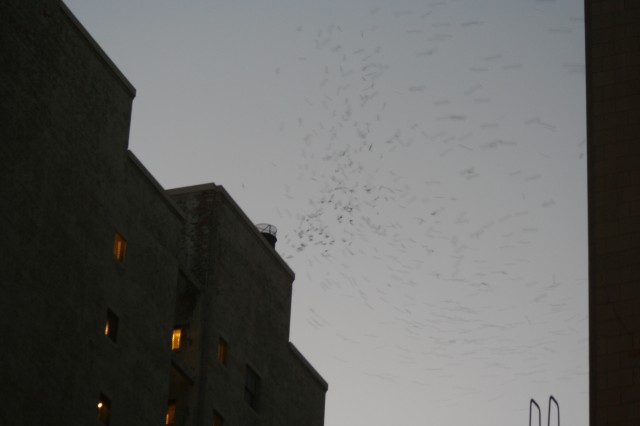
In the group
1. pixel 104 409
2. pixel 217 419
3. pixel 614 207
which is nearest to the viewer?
pixel 614 207

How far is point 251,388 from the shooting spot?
62906 millimetres

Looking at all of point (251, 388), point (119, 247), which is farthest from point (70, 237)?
point (251, 388)

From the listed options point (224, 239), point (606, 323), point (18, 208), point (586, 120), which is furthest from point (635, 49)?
point (224, 239)

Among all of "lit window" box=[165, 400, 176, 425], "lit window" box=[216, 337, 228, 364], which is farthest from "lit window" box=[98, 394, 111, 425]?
"lit window" box=[216, 337, 228, 364]

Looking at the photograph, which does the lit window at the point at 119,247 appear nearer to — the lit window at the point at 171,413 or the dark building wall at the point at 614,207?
the lit window at the point at 171,413

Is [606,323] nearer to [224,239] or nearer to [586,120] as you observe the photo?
[586,120]

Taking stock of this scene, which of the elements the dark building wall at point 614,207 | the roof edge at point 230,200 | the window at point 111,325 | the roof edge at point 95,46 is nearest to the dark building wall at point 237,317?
the roof edge at point 230,200

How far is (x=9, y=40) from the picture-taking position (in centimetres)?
4744

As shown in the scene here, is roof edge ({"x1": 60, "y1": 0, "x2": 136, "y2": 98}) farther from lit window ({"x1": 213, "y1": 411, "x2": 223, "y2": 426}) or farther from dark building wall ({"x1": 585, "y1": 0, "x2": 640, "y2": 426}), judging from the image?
dark building wall ({"x1": 585, "y1": 0, "x2": 640, "y2": 426})

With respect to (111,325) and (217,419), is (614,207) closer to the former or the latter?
(111,325)

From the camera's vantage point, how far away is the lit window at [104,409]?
50.7 meters

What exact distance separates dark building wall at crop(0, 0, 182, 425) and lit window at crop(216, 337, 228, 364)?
438 cm

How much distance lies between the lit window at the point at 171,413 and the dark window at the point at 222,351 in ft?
8.99

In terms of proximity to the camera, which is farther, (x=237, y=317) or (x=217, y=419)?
(x=237, y=317)
